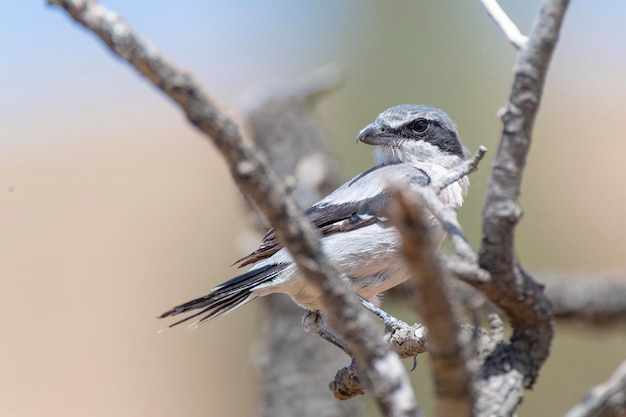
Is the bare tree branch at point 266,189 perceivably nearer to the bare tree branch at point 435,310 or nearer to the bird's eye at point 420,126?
the bare tree branch at point 435,310

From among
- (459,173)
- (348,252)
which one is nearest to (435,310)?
(459,173)

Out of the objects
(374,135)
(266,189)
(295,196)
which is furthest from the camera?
(295,196)

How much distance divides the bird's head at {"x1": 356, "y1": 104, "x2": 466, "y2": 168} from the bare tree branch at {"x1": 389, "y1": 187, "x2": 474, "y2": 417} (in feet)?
8.30

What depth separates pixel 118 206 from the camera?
1277 centimetres

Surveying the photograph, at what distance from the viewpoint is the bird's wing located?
11.4 ft

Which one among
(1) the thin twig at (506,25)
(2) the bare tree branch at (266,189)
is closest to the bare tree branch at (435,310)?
(2) the bare tree branch at (266,189)

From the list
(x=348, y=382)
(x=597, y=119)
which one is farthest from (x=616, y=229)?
(x=348, y=382)

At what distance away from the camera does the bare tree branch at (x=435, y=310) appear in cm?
129

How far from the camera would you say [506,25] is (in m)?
2.06

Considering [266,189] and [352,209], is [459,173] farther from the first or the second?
[352,209]

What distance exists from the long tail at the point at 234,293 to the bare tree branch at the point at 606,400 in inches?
74.1

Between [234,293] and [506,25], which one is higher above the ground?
[234,293]

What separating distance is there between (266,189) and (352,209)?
2.04 m

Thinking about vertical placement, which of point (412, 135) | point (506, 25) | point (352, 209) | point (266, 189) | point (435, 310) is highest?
point (412, 135)
